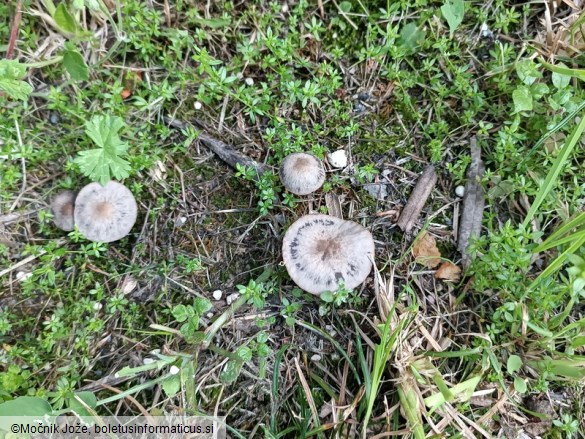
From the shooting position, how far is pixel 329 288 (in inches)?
125

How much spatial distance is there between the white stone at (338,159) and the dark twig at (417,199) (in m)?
0.59

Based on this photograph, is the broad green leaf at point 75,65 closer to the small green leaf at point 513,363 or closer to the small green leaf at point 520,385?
the small green leaf at point 513,363

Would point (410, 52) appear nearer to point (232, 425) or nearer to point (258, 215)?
point (258, 215)

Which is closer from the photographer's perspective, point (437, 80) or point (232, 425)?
point (232, 425)

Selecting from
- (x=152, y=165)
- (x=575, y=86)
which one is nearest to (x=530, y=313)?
(x=575, y=86)

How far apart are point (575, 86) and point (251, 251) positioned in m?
2.83

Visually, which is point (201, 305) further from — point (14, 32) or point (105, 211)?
point (14, 32)

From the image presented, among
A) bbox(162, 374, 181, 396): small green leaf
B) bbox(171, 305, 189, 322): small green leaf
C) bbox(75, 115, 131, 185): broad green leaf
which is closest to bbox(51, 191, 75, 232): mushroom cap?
bbox(75, 115, 131, 185): broad green leaf

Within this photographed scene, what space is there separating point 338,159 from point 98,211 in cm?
188

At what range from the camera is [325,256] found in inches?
124

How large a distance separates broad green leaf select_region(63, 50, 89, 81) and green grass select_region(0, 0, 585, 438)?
2 centimetres

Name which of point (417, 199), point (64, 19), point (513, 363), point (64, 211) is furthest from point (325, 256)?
point (64, 19)

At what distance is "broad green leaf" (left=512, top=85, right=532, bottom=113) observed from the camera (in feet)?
10.8

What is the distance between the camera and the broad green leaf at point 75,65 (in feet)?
11.3
